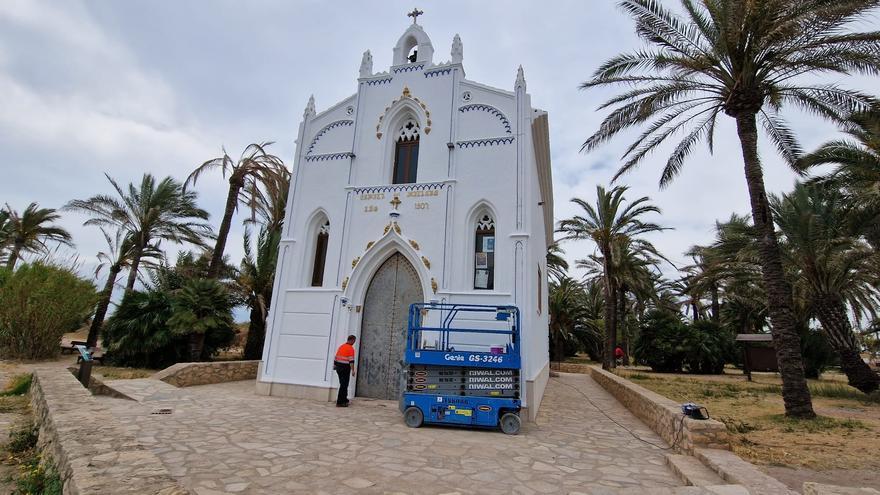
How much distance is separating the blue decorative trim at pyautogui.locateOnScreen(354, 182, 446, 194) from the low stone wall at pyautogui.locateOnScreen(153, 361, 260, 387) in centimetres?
650

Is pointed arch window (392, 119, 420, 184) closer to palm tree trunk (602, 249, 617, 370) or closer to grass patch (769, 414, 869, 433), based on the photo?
grass patch (769, 414, 869, 433)

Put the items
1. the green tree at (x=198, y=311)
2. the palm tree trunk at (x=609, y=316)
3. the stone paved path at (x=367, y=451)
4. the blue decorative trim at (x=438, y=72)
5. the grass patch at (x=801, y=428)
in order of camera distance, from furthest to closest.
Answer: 1. the palm tree trunk at (x=609, y=316)
2. the green tree at (x=198, y=311)
3. the blue decorative trim at (x=438, y=72)
4. the grass patch at (x=801, y=428)
5. the stone paved path at (x=367, y=451)

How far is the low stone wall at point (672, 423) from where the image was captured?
5.96 meters

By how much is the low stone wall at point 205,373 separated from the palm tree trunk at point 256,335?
400 centimetres

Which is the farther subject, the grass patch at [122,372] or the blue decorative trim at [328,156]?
the grass patch at [122,372]

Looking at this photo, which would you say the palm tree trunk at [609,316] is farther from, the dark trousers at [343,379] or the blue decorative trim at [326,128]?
the dark trousers at [343,379]

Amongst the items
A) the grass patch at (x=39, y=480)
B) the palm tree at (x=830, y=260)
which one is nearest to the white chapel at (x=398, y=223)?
the grass patch at (x=39, y=480)

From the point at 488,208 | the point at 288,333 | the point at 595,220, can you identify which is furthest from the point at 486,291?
the point at 595,220

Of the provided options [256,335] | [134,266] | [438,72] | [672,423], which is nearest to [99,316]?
[134,266]

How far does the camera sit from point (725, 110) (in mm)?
10680

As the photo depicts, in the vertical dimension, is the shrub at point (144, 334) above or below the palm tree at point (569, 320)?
below

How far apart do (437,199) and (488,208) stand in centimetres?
123

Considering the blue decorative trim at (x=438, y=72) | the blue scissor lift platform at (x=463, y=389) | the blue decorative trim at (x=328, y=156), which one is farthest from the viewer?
the blue decorative trim at (x=328, y=156)

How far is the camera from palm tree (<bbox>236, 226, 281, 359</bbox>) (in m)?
18.2
